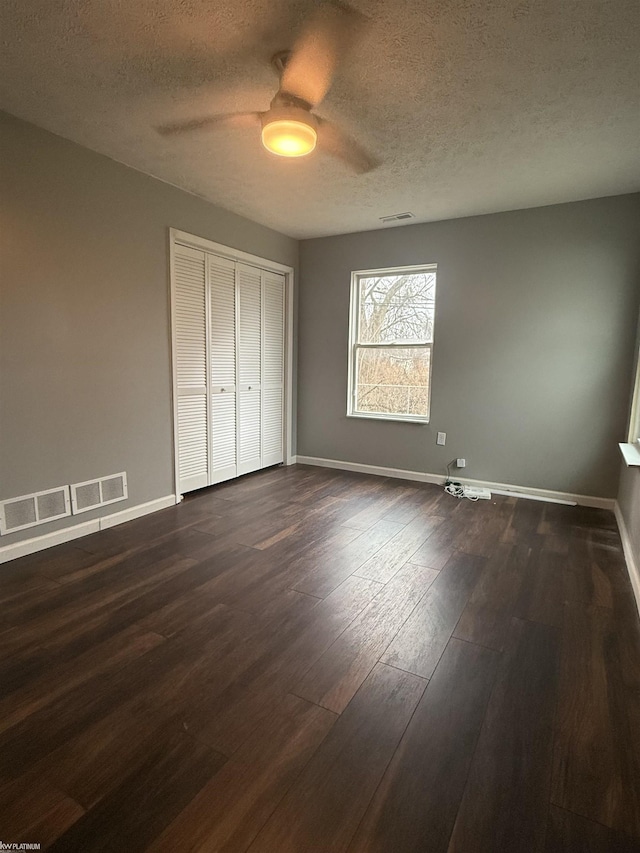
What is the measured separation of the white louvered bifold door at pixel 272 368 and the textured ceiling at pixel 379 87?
55.2 inches

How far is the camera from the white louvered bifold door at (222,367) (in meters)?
4.07

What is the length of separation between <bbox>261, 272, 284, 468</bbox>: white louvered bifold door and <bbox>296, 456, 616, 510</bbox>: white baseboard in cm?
54

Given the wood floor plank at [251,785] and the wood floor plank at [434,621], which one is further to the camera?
the wood floor plank at [434,621]

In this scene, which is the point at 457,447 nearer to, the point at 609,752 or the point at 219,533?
the point at 219,533

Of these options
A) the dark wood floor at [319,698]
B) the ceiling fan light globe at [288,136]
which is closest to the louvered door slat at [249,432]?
the dark wood floor at [319,698]

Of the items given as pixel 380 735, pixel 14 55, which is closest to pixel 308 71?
pixel 14 55

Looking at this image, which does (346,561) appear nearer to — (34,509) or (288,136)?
(34,509)

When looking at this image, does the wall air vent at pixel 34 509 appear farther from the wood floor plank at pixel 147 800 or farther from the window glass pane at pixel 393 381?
the window glass pane at pixel 393 381

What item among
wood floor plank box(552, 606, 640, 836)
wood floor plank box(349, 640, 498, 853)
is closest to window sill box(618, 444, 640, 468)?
wood floor plank box(552, 606, 640, 836)

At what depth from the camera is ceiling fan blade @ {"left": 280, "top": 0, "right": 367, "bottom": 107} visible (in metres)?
1.71

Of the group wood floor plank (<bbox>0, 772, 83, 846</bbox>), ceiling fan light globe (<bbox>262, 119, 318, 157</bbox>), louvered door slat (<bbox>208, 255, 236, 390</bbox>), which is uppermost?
ceiling fan light globe (<bbox>262, 119, 318, 157</bbox>)

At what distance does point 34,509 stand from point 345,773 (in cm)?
244

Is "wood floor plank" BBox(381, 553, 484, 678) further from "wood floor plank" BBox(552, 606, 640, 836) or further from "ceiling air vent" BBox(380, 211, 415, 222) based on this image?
"ceiling air vent" BBox(380, 211, 415, 222)

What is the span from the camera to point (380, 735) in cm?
147
